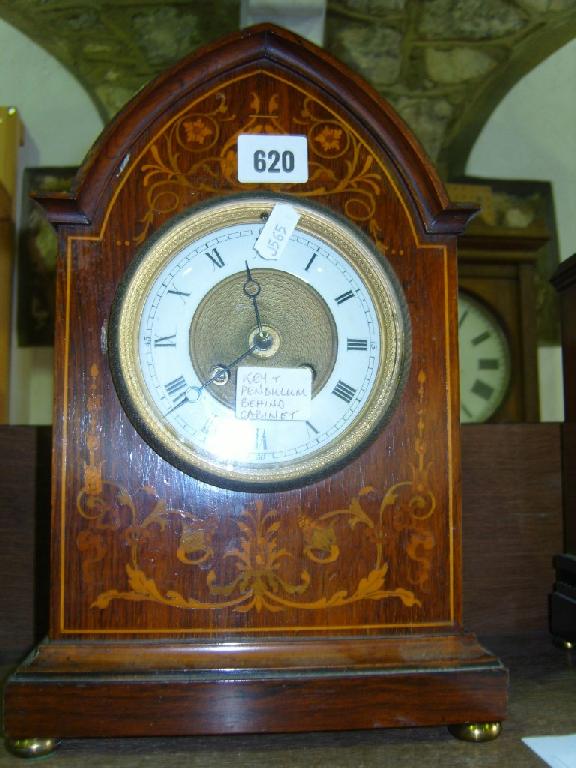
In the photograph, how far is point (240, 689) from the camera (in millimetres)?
761

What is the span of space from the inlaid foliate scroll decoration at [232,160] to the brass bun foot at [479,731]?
563mm

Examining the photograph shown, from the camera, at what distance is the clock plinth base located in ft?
2.45

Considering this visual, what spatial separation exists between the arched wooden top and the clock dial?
46.0 inches

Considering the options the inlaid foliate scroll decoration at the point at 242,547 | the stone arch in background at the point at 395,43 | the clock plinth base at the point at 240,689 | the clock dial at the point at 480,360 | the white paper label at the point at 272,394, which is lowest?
the clock plinth base at the point at 240,689

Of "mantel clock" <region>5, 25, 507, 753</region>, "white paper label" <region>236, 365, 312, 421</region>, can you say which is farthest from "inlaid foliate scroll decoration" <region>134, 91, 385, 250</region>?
"white paper label" <region>236, 365, 312, 421</region>

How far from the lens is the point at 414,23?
2.13m

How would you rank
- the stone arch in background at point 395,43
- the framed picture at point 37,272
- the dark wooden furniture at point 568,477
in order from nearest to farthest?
the dark wooden furniture at point 568,477
the framed picture at point 37,272
the stone arch in background at point 395,43

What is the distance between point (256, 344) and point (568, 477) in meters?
0.57

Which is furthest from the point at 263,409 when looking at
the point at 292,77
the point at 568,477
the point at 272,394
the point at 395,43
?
the point at 395,43

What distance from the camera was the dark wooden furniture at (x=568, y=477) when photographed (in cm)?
107

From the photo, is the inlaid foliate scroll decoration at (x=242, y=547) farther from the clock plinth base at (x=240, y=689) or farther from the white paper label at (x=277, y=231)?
the white paper label at (x=277, y=231)

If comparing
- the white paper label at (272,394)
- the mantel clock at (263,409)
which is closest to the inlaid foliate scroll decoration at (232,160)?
the mantel clock at (263,409)

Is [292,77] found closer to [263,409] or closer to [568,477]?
[263,409]

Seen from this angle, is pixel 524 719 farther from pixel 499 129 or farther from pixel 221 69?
pixel 499 129
